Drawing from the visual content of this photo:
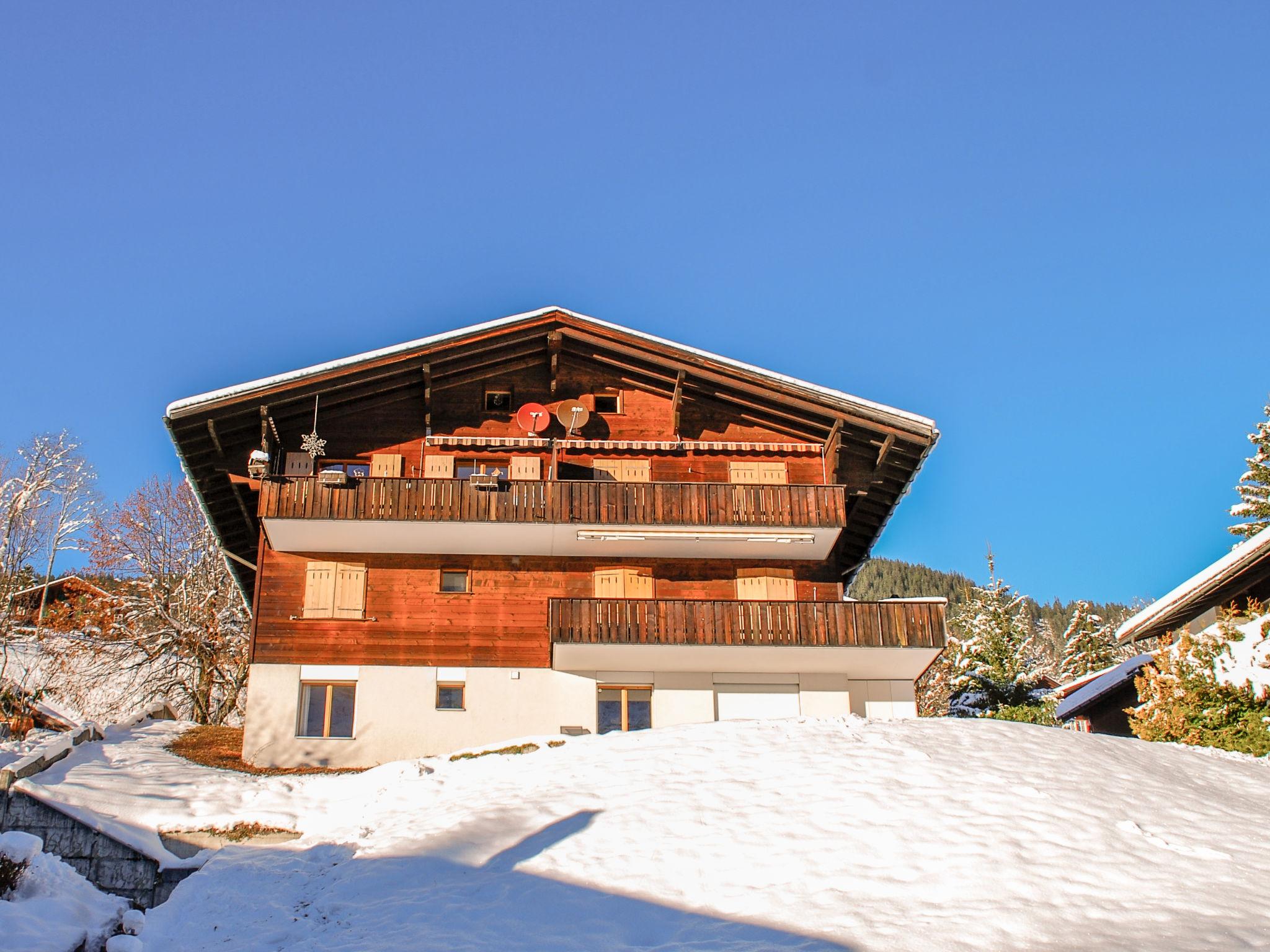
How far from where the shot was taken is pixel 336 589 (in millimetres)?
25312

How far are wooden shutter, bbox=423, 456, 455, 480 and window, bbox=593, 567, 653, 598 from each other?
408cm

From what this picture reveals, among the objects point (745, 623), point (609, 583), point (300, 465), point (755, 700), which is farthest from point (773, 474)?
point (300, 465)

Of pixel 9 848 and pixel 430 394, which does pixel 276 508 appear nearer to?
pixel 430 394

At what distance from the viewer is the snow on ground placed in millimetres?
12859

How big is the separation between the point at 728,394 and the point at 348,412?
897cm

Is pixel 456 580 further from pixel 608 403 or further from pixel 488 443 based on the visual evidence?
pixel 608 403

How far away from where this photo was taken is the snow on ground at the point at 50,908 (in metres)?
12.9

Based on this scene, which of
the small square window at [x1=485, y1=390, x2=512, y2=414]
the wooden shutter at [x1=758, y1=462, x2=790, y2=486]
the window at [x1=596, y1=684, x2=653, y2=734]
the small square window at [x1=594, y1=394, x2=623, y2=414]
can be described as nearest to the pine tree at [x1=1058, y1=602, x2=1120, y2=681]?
the wooden shutter at [x1=758, y1=462, x2=790, y2=486]

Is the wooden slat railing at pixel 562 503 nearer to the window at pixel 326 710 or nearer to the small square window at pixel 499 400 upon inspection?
the small square window at pixel 499 400

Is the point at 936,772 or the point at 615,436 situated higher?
the point at 615,436

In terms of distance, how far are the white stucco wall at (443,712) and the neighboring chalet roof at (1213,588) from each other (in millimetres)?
6318

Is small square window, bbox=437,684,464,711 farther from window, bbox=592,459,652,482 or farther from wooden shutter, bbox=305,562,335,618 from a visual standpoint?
window, bbox=592,459,652,482

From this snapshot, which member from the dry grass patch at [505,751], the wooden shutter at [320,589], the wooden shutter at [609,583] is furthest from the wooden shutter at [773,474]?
the wooden shutter at [320,589]

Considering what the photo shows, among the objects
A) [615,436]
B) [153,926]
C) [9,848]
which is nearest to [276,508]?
[615,436]
